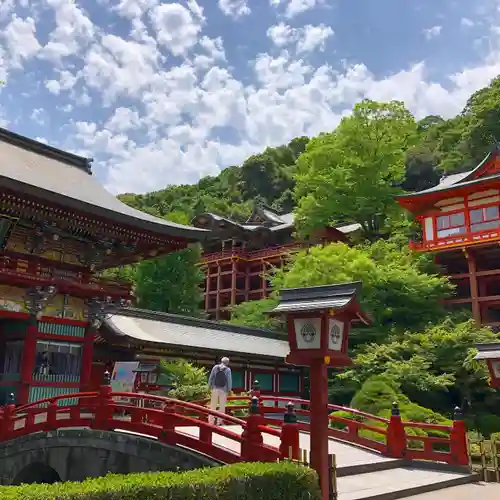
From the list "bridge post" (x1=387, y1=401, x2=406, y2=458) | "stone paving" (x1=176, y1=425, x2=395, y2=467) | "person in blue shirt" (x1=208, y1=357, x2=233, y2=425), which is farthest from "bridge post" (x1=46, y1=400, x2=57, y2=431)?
"bridge post" (x1=387, y1=401, x2=406, y2=458)

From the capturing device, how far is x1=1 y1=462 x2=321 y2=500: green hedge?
6.74m

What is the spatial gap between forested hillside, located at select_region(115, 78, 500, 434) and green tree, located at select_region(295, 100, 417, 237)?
0.08 meters

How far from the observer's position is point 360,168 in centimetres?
4072

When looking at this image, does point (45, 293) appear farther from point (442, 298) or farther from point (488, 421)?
point (442, 298)

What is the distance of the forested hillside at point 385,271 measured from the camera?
80.3 ft

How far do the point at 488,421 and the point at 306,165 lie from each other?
89.2 ft

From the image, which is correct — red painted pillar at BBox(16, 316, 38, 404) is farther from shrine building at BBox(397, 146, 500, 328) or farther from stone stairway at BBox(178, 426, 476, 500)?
shrine building at BBox(397, 146, 500, 328)

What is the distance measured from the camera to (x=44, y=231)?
1694 centimetres

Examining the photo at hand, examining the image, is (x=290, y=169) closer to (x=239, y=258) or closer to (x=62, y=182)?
(x=239, y=258)

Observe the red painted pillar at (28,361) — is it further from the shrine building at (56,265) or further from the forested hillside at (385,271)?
the forested hillside at (385,271)

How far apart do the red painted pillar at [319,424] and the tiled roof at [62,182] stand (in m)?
9.06

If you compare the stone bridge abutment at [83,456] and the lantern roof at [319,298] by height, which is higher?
the lantern roof at [319,298]

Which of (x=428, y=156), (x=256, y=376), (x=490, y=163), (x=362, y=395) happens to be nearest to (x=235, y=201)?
(x=428, y=156)

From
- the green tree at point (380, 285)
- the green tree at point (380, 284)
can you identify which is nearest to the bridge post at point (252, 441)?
the green tree at point (380, 285)
